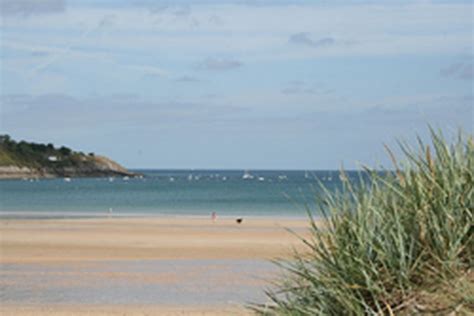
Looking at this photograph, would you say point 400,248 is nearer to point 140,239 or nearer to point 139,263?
point 139,263

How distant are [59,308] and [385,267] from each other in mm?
11762

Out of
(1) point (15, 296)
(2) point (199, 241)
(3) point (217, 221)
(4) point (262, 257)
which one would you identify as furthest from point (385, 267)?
(3) point (217, 221)

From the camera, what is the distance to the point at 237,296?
18.3 meters

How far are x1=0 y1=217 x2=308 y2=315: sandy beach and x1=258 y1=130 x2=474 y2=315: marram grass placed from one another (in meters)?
1.77

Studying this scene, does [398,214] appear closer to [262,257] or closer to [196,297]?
[196,297]

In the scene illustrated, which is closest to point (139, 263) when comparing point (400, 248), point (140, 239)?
point (140, 239)

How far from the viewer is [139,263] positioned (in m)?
25.8

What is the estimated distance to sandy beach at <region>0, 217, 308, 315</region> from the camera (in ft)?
57.3

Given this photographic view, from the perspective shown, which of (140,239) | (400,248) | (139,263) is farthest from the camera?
(140,239)

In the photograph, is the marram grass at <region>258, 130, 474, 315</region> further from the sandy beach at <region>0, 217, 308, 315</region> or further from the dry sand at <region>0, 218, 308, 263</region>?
the dry sand at <region>0, 218, 308, 263</region>

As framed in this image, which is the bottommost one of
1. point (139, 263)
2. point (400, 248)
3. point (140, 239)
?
point (139, 263)

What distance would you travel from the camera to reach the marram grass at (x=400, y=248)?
6.12m

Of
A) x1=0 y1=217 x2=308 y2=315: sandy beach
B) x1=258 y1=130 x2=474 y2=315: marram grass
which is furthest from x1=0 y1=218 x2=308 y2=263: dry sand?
x1=258 y1=130 x2=474 y2=315: marram grass

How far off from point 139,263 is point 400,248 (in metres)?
20.0
